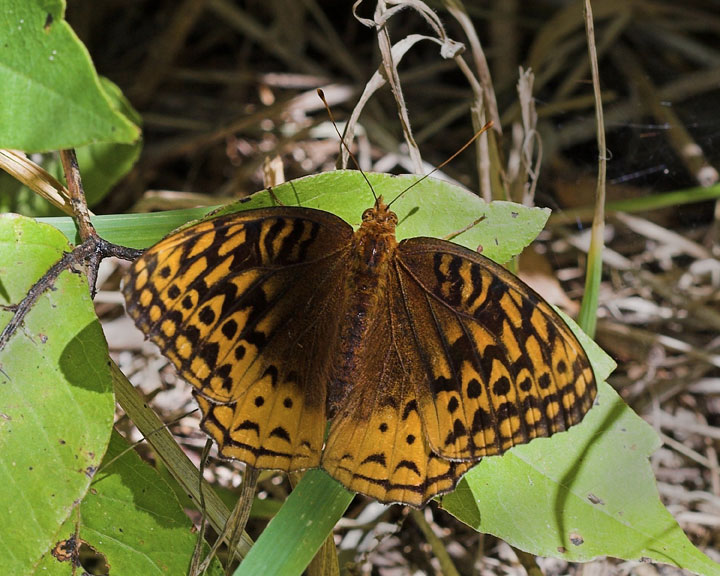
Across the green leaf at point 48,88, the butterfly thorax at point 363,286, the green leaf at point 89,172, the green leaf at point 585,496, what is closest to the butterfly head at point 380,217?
the butterfly thorax at point 363,286

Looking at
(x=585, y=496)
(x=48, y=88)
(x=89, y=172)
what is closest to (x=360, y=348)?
(x=585, y=496)

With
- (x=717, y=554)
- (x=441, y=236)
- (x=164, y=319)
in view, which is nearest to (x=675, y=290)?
(x=717, y=554)

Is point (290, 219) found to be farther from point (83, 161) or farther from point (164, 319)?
point (83, 161)

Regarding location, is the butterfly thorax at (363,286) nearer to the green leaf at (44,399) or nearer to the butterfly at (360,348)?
the butterfly at (360,348)

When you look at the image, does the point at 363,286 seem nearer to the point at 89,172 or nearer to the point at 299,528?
the point at 299,528

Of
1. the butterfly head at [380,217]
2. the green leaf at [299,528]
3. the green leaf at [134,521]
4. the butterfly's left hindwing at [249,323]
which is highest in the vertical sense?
the butterfly head at [380,217]

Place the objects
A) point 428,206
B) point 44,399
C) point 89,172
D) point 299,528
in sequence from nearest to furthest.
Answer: point 44,399, point 299,528, point 428,206, point 89,172

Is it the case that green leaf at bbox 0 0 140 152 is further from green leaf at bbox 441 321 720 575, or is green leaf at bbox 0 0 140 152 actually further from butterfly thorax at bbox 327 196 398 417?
green leaf at bbox 441 321 720 575
